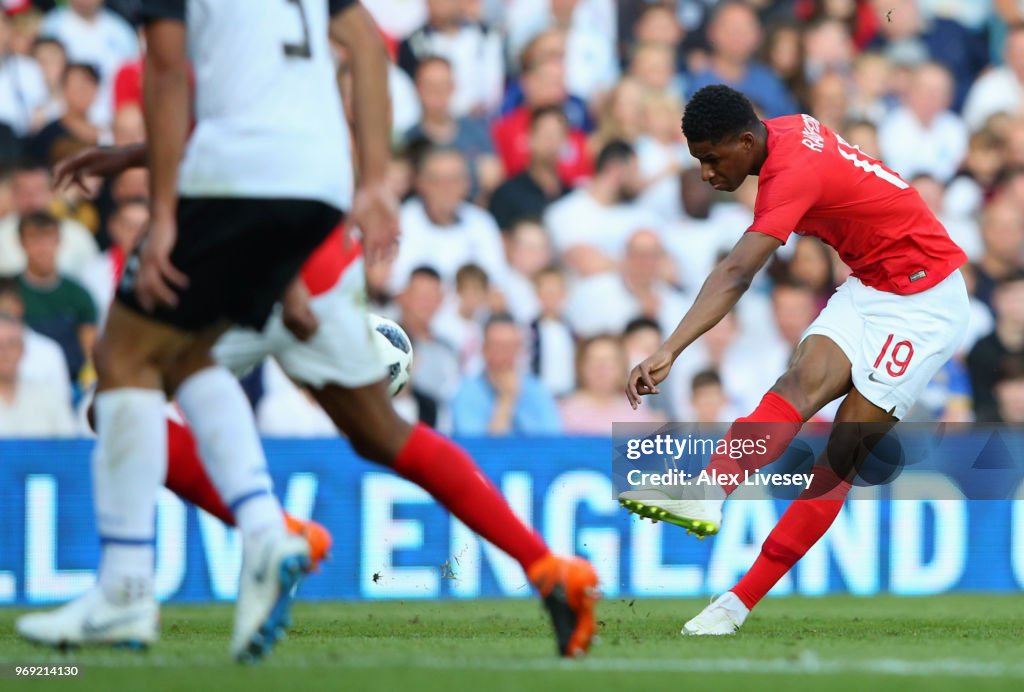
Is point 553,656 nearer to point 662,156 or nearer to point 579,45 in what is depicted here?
point 662,156

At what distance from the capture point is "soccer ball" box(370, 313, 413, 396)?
656cm

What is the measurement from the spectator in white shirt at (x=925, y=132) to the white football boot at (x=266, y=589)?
9134mm

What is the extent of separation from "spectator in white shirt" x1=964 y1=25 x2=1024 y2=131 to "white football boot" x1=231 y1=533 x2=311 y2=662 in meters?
9.86

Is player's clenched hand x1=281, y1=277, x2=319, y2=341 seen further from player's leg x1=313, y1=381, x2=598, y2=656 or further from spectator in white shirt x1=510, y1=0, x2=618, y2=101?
spectator in white shirt x1=510, y1=0, x2=618, y2=101

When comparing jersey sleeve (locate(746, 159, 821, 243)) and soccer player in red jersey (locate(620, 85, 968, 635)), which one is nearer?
jersey sleeve (locate(746, 159, 821, 243))

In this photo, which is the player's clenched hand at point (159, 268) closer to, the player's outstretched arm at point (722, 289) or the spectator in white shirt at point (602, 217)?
the player's outstretched arm at point (722, 289)

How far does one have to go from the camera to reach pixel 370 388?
5.02 m

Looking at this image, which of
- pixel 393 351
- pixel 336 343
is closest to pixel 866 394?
pixel 393 351

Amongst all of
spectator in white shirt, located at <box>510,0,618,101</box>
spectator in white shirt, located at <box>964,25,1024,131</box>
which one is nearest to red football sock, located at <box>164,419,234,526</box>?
spectator in white shirt, located at <box>510,0,618,101</box>

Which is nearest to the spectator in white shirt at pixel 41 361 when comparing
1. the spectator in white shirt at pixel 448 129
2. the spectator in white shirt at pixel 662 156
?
the spectator in white shirt at pixel 448 129

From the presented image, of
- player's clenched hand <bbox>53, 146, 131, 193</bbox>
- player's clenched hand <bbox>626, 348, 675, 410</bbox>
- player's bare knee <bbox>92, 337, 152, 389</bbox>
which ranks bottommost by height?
player's clenched hand <bbox>626, 348, 675, 410</bbox>

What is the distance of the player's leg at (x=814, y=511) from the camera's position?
22.1ft

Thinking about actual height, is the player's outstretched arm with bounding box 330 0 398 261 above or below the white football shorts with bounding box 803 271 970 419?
above

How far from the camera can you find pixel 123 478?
189 inches
